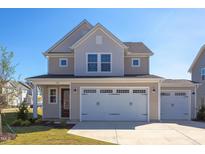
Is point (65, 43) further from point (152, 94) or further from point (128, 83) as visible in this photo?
point (152, 94)

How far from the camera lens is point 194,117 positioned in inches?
893

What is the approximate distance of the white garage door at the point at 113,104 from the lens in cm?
2038

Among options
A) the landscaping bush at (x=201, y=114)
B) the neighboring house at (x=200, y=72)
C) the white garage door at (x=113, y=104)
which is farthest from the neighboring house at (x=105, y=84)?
the neighboring house at (x=200, y=72)

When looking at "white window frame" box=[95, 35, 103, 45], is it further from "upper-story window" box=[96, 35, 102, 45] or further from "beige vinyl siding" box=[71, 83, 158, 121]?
"beige vinyl siding" box=[71, 83, 158, 121]

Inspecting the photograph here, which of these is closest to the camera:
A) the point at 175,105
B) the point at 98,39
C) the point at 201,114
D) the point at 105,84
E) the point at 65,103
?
the point at 105,84

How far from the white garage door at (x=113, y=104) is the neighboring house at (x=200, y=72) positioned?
10041 millimetres

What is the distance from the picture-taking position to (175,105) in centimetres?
2242

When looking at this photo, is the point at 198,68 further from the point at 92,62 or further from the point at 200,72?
the point at 92,62

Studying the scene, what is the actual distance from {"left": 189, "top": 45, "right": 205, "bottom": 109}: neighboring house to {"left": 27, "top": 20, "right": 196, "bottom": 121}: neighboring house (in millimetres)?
6388

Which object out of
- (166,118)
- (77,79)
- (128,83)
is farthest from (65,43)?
(166,118)

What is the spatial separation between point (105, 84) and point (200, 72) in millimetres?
13877

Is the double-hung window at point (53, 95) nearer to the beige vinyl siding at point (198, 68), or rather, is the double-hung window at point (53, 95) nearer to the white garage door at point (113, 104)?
the white garage door at point (113, 104)

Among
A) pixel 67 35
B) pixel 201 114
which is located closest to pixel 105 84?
pixel 67 35
